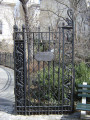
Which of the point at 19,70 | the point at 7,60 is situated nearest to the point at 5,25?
the point at 7,60

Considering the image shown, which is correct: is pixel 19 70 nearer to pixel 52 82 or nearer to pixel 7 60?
pixel 52 82

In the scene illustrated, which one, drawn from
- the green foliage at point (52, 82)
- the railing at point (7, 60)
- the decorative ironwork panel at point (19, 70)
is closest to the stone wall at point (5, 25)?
the railing at point (7, 60)

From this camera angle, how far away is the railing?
1624 cm

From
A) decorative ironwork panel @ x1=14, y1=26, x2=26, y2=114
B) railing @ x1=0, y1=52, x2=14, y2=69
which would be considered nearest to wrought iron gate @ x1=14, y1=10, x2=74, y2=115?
decorative ironwork panel @ x1=14, y1=26, x2=26, y2=114

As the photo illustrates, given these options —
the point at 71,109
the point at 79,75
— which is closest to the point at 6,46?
the point at 79,75

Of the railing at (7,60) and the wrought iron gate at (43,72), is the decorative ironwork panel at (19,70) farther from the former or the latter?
Result: the railing at (7,60)

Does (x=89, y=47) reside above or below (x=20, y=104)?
above

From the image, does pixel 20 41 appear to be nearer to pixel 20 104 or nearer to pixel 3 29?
pixel 20 104

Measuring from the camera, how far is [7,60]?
16891mm

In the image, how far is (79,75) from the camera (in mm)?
6516

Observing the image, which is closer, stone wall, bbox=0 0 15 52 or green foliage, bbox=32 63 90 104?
green foliage, bbox=32 63 90 104

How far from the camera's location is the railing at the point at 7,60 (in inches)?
640

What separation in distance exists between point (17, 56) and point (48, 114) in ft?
6.09

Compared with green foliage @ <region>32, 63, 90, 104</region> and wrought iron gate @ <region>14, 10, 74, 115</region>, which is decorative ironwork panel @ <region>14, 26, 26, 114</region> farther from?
green foliage @ <region>32, 63, 90, 104</region>
